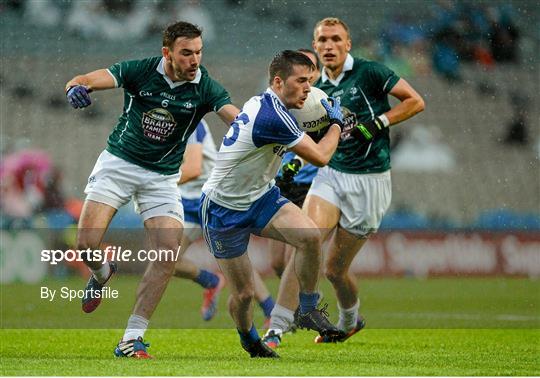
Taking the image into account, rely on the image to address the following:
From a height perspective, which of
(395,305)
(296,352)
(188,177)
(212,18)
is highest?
(212,18)

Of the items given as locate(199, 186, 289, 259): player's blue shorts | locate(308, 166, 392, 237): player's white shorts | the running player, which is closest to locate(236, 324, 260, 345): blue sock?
locate(199, 186, 289, 259): player's blue shorts

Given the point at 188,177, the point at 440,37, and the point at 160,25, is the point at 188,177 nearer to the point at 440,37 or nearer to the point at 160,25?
the point at 160,25

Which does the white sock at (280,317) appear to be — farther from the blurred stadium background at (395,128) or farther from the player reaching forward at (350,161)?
the blurred stadium background at (395,128)

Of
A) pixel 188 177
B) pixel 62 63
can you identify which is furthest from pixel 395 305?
pixel 62 63

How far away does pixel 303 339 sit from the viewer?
28.1ft

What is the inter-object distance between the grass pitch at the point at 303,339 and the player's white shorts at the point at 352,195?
2.95ft

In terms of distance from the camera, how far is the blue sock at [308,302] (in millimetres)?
6504

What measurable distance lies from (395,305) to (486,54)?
273 inches

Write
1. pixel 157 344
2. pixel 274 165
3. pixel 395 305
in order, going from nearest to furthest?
pixel 274 165 → pixel 157 344 → pixel 395 305

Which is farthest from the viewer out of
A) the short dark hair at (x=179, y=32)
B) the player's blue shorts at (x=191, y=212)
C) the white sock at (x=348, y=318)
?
the player's blue shorts at (x=191, y=212)

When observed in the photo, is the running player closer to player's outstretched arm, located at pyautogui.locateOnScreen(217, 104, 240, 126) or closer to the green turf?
the green turf

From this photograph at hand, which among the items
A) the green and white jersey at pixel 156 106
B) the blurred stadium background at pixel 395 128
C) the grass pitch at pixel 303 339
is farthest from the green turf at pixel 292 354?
the blurred stadium background at pixel 395 128

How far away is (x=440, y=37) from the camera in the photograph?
17.3m

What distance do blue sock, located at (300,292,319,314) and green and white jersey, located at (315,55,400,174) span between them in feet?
6.75
